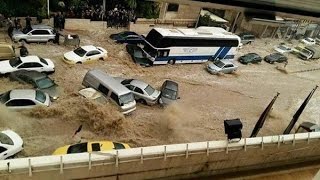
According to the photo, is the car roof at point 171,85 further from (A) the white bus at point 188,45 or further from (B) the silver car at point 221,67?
(B) the silver car at point 221,67

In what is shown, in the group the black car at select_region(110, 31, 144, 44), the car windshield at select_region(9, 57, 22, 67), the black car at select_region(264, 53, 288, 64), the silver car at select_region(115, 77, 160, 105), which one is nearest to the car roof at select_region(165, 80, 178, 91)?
the silver car at select_region(115, 77, 160, 105)

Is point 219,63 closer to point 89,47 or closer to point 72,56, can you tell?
point 89,47

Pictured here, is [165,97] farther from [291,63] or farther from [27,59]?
[291,63]

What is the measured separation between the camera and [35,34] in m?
15.5

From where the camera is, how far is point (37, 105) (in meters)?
11.5

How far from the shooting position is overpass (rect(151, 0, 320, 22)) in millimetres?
5297

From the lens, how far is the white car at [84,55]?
14.8m

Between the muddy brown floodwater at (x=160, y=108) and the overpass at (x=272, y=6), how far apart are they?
6.85 meters

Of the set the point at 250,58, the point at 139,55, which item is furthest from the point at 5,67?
the point at 250,58

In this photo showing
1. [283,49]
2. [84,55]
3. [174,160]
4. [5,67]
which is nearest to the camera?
[174,160]

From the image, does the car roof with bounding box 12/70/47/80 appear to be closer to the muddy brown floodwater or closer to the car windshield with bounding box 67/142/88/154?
the muddy brown floodwater

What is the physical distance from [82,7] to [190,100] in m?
7.53

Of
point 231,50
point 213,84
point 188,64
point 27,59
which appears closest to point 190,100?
point 213,84

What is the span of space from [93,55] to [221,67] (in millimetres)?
5815
